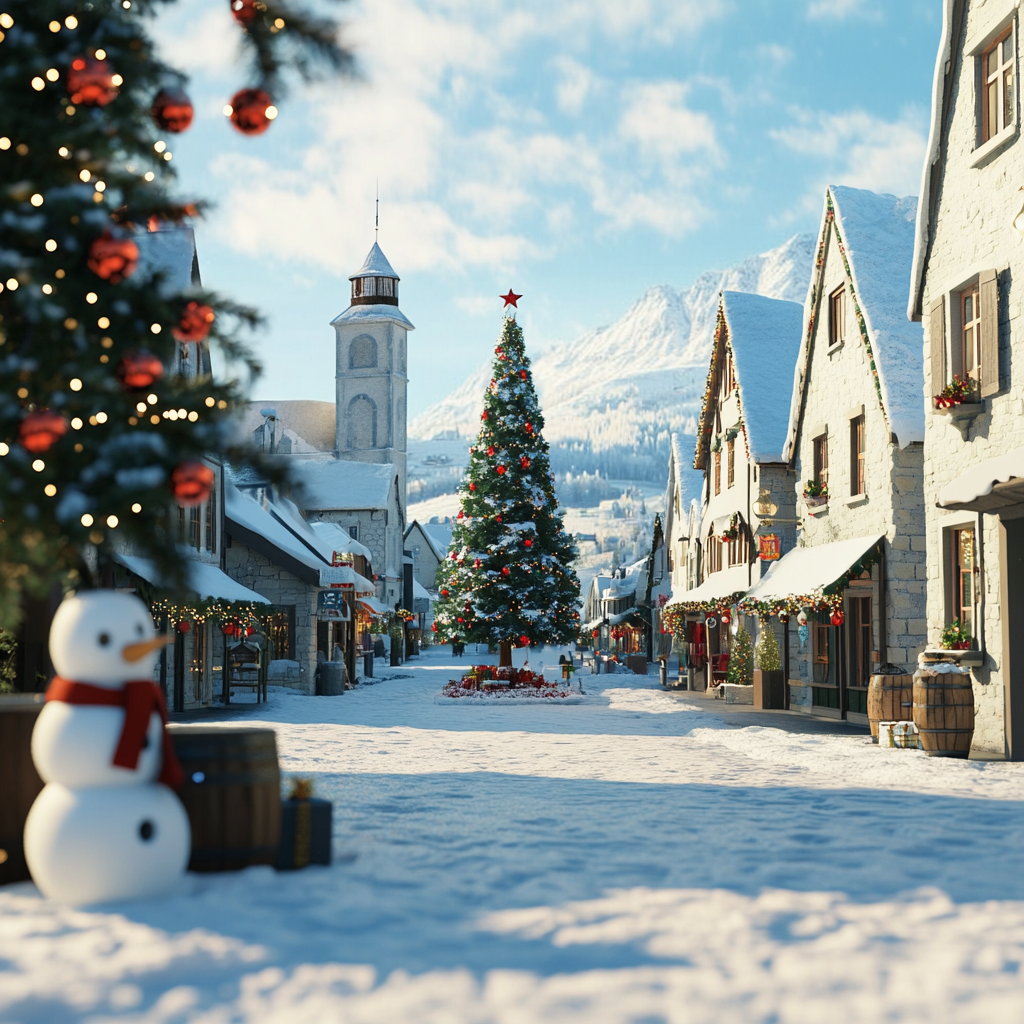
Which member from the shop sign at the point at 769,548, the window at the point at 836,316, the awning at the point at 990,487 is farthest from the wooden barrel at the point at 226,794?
the shop sign at the point at 769,548

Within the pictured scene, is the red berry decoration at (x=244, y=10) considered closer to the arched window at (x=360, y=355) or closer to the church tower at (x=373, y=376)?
the church tower at (x=373, y=376)

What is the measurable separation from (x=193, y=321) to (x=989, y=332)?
33.7 feet

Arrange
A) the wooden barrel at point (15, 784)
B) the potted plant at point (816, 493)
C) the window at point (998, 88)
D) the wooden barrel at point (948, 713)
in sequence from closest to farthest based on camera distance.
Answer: the wooden barrel at point (15, 784)
the wooden barrel at point (948, 713)
the window at point (998, 88)
the potted plant at point (816, 493)

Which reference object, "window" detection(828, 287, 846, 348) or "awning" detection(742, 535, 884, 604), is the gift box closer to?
"awning" detection(742, 535, 884, 604)

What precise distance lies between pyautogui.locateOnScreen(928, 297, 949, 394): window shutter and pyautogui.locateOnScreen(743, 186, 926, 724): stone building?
2263mm

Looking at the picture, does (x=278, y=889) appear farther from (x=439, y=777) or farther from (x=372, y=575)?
(x=372, y=575)

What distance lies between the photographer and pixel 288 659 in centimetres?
3039

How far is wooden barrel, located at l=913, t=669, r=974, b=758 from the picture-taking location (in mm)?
13297

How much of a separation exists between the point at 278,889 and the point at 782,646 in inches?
761

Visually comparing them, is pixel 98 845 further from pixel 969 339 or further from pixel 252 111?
pixel 969 339

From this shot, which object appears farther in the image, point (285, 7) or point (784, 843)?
point (784, 843)

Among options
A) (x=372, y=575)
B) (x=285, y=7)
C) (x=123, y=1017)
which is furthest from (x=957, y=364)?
(x=372, y=575)

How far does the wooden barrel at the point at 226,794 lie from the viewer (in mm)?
6586

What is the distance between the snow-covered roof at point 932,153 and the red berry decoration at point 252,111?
11496 millimetres
